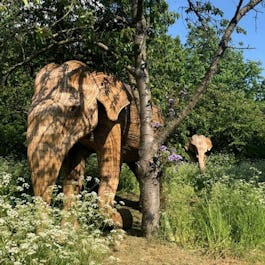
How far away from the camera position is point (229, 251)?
234 inches

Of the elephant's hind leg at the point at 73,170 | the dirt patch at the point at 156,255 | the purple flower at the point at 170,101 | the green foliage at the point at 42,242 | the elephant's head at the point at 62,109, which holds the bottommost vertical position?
the dirt patch at the point at 156,255

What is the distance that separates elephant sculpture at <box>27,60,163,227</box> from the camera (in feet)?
17.5

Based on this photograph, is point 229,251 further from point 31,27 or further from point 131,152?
point 31,27

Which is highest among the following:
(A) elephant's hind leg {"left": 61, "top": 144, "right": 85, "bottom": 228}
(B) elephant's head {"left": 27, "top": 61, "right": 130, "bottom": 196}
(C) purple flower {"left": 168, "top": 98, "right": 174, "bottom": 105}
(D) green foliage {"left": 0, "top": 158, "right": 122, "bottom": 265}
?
(C) purple flower {"left": 168, "top": 98, "right": 174, "bottom": 105}

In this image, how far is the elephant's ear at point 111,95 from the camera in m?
6.28

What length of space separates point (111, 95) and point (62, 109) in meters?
0.87

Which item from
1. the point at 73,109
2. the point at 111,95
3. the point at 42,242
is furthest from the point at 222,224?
the point at 42,242

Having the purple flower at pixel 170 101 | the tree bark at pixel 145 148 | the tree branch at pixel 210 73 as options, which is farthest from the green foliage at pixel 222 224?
the purple flower at pixel 170 101

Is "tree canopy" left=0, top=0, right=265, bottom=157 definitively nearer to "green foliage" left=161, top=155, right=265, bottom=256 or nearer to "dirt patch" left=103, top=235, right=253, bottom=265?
"green foliage" left=161, top=155, right=265, bottom=256

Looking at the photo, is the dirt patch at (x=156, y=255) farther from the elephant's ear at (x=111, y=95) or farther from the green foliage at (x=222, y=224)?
the elephant's ear at (x=111, y=95)

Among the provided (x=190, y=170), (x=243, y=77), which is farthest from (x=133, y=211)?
(x=243, y=77)

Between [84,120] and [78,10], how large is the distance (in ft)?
4.22

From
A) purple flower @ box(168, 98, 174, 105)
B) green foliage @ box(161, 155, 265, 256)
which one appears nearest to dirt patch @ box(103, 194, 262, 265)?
green foliage @ box(161, 155, 265, 256)

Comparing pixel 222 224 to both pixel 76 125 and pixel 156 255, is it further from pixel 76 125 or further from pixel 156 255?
pixel 76 125
